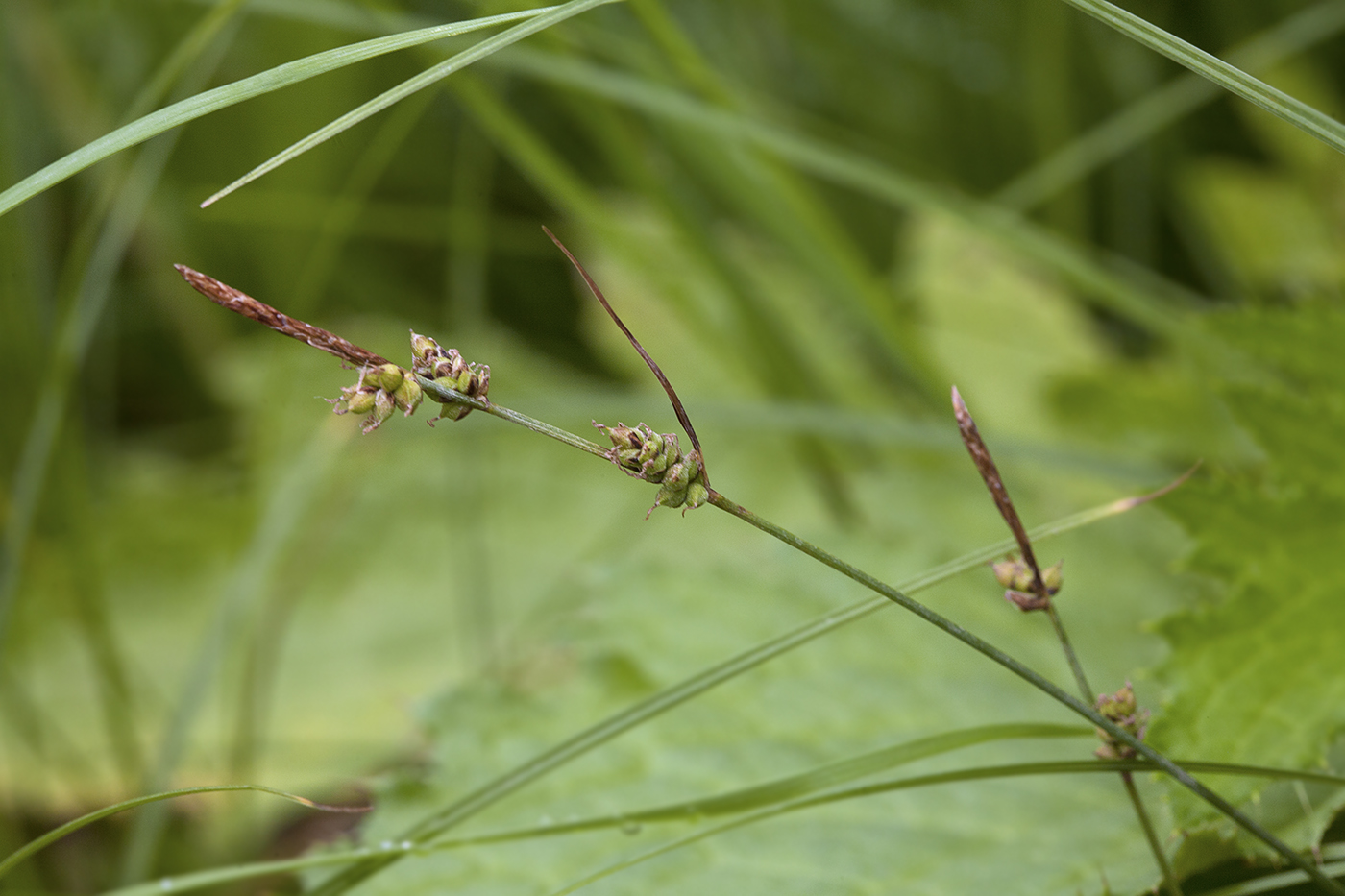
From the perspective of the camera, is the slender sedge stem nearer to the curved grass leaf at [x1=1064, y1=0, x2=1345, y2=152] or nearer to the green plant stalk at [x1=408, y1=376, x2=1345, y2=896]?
the green plant stalk at [x1=408, y1=376, x2=1345, y2=896]

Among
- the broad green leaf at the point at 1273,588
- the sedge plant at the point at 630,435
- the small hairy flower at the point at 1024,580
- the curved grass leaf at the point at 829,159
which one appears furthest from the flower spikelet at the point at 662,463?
the curved grass leaf at the point at 829,159

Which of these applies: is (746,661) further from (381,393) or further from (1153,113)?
(1153,113)

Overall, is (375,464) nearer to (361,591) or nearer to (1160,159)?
(361,591)

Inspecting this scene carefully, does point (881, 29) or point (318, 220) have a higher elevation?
point (881, 29)

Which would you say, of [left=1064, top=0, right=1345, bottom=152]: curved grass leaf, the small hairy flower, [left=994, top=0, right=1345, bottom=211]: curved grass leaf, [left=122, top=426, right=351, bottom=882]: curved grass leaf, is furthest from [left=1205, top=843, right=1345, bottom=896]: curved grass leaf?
[left=994, top=0, right=1345, bottom=211]: curved grass leaf

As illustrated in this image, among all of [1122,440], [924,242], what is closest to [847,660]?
[1122,440]
